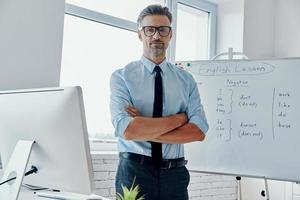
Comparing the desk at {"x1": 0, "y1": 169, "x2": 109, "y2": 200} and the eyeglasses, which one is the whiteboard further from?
the desk at {"x1": 0, "y1": 169, "x2": 109, "y2": 200}

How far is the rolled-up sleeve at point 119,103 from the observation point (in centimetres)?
192

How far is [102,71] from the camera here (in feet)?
9.43

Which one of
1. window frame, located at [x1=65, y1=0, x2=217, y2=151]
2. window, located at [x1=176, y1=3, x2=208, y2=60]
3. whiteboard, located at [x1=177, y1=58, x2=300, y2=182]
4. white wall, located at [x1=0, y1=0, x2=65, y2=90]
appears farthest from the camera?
window, located at [x1=176, y1=3, x2=208, y2=60]

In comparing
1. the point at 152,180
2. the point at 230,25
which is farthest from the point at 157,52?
the point at 230,25

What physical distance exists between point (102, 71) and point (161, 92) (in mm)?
916

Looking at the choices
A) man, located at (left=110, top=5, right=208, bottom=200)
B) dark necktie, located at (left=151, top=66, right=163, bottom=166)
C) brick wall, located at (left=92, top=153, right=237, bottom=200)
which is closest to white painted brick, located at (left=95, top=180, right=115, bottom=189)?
brick wall, located at (left=92, top=153, right=237, bottom=200)

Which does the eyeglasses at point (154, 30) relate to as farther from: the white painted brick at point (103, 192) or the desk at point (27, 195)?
the white painted brick at point (103, 192)

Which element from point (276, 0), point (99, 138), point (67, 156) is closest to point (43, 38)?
point (99, 138)

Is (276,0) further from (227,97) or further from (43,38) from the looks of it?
(43,38)

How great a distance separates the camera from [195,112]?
214 cm

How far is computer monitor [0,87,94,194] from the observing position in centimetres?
118

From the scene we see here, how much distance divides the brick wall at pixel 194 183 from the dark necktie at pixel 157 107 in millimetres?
673

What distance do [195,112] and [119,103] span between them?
1.49 feet

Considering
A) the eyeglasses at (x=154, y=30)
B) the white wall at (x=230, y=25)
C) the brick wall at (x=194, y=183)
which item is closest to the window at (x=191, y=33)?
the white wall at (x=230, y=25)
